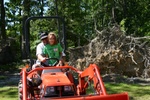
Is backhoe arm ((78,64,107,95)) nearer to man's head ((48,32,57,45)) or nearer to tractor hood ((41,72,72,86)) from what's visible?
tractor hood ((41,72,72,86))

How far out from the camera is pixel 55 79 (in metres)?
4.66

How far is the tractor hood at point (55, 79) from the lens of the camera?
177 inches

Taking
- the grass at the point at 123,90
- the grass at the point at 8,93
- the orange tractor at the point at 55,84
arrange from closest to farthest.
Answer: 1. the orange tractor at the point at 55,84
2. the grass at the point at 123,90
3. the grass at the point at 8,93

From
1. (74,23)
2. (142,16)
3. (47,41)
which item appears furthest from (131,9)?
(47,41)

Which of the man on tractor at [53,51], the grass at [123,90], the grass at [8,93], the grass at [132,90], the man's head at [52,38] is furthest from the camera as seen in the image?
the grass at [8,93]

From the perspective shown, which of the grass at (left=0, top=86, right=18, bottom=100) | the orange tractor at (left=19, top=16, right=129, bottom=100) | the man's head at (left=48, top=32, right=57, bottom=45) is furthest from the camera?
the grass at (left=0, top=86, right=18, bottom=100)

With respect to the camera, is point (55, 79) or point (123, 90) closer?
point (55, 79)

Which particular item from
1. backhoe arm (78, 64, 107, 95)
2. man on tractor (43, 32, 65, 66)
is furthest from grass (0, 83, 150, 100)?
man on tractor (43, 32, 65, 66)

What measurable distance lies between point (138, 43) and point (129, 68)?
88 centimetres

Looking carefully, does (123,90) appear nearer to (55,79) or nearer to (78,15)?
(55,79)

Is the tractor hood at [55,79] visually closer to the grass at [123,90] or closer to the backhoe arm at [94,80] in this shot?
the backhoe arm at [94,80]

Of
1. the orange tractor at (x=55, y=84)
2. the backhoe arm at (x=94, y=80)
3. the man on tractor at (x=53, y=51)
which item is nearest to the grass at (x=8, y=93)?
the man on tractor at (x=53, y=51)

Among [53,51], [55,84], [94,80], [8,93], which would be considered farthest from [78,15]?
[55,84]

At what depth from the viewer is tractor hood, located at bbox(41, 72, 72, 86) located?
4501 mm
